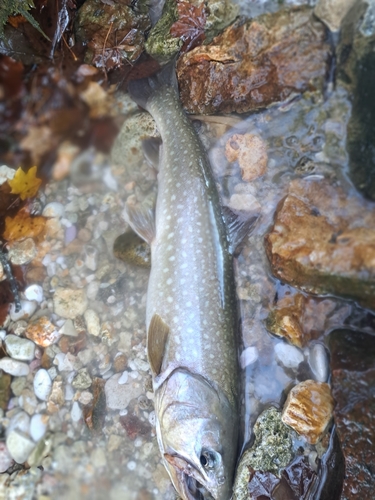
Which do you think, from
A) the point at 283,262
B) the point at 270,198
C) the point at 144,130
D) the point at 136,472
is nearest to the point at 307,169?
the point at 270,198

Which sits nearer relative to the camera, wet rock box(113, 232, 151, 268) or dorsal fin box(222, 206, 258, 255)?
dorsal fin box(222, 206, 258, 255)

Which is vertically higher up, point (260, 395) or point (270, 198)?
point (270, 198)

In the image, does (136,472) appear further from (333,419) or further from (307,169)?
(307,169)

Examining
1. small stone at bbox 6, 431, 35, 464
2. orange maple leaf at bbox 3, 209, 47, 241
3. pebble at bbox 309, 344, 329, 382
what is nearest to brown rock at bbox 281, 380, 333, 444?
pebble at bbox 309, 344, 329, 382

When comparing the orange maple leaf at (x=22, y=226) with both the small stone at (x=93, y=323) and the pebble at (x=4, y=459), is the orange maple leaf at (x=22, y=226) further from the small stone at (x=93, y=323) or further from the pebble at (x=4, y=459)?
the pebble at (x=4, y=459)

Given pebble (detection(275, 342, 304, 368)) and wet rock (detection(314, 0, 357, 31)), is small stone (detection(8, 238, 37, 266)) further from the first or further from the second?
wet rock (detection(314, 0, 357, 31))

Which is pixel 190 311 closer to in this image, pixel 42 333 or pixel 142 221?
pixel 142 221

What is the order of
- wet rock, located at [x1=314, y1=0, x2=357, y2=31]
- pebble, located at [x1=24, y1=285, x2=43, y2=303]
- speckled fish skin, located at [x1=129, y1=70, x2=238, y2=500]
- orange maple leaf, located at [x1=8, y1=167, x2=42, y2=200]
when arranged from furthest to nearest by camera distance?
orange maple leaf, located at [x1=8, y1=167, x2=42, y2=200] → pebble, located at [x1=24, y1=285, x2=43, y2=303] → wet rock, located at [x1=314, y1=0, x2=357, y2=31] → speckled fish skin, located at [x1=129, y1=70, x2=238, y2=500]
